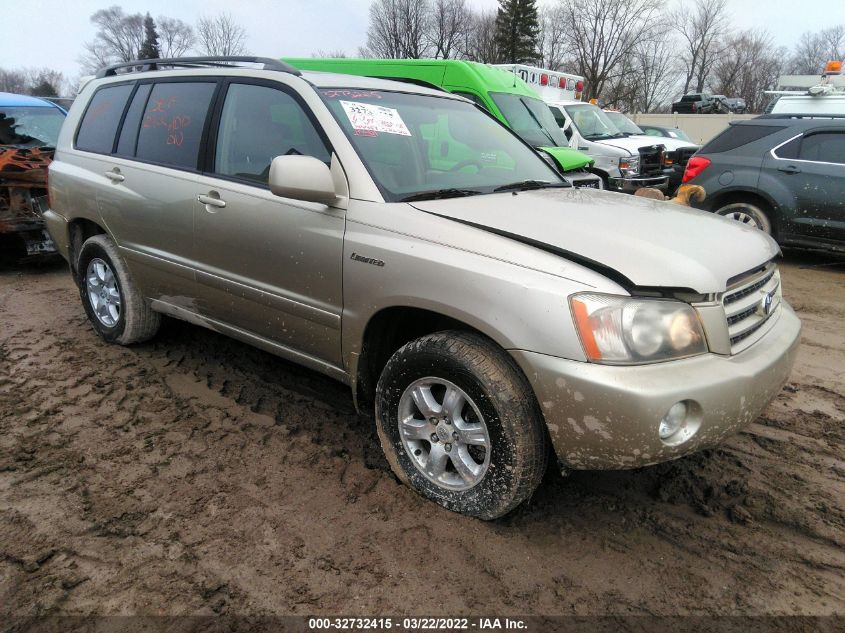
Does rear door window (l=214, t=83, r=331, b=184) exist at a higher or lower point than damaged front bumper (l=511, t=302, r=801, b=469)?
higher

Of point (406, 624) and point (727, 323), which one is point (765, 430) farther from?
point (406, 624)

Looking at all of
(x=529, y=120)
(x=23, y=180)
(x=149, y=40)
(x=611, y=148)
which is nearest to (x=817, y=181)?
(x=529, y=120)

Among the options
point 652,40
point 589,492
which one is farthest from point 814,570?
point 652,40

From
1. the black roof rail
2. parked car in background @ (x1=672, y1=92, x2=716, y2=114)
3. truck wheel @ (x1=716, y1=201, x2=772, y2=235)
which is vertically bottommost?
truck wheel @ (x1=716, y1=201, x2=772, y2=235)

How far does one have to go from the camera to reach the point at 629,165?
36.7 feet

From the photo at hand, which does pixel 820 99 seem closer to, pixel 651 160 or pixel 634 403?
pixel 651 160

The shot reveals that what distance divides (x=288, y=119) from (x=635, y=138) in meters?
10.9

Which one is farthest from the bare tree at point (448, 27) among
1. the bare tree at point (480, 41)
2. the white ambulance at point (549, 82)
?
the white ambulance at point (549, 82)

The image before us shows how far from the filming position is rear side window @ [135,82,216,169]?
357cm

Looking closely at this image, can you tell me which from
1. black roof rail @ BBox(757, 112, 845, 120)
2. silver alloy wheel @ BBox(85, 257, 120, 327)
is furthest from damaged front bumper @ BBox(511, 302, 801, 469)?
black roof rail @ BBox(757, 112, 845, 120)

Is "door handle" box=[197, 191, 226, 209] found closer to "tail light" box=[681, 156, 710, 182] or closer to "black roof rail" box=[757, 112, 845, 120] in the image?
"tail light" box=[681, 156, 710, 182]

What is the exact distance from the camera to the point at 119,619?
2.09 meters

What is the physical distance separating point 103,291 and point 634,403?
3861 millimetres

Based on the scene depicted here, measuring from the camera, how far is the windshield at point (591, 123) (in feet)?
39.7
